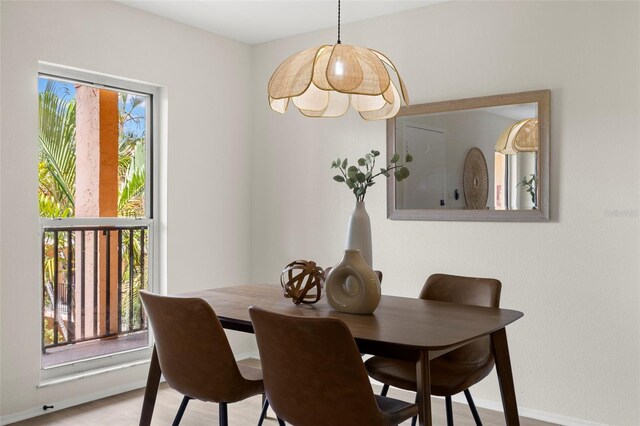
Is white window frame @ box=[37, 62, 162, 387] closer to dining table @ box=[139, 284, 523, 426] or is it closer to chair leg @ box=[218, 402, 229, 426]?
dining table @ box=[139, 284, 523, 426]

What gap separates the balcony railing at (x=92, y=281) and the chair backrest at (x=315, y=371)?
204cm

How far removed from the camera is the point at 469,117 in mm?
3725

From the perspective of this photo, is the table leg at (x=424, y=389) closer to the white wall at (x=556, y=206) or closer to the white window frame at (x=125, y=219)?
the white wall at (x=556, y=206)

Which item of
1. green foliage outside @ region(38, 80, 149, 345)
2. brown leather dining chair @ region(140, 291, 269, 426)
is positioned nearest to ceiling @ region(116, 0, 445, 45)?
green foliage outside @ region(38, 80, 149, 345)

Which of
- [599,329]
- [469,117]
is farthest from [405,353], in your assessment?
[469,117]

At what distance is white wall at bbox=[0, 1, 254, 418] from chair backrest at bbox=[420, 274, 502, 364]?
194 centimetres

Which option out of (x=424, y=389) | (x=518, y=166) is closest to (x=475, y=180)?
(x=518, y=166)

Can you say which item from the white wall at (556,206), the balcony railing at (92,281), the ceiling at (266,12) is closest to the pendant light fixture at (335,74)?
the white wall at (556,206)

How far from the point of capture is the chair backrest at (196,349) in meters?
2.34

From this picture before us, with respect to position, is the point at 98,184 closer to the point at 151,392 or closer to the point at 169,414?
the point at 169,414

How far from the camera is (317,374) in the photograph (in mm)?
1992

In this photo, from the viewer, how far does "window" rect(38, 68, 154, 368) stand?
12.0 ft

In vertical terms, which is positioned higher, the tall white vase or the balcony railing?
the tall white vase

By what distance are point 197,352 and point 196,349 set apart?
1 cm
